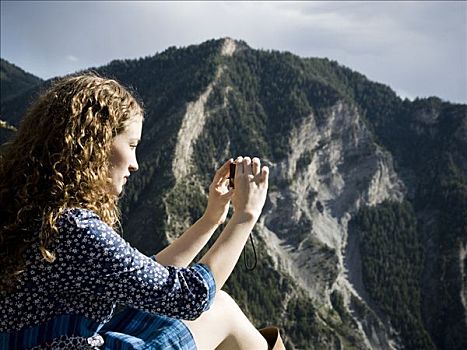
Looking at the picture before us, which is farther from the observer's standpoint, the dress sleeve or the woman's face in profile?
the woman's face in profile

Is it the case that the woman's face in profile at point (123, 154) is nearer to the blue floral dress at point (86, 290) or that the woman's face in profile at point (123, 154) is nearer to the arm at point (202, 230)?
the blue floral dress at point (86, 290)

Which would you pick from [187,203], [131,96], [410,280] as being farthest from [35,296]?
[410,280]

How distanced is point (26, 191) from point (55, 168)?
0.21m

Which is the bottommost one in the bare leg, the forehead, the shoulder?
the bare leg

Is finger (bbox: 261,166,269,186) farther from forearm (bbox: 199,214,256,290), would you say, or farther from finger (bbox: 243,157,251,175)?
forearm (bbox: 199,214,256,290)

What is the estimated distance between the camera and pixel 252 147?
6983 inches

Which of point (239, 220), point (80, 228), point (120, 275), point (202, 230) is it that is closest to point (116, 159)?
point (80, 228)

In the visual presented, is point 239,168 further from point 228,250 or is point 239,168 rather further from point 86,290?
point 86,290

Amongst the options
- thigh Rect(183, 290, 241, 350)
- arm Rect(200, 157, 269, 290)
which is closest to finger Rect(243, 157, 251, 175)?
arm Rect(200, 157, 269, 290)

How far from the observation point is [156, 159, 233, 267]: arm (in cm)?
445

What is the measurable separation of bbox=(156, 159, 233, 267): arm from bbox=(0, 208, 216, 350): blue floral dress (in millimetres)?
1125

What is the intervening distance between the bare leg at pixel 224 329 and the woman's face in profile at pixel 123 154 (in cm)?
108

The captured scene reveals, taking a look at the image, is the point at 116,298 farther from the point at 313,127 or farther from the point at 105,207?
the point at 313,127

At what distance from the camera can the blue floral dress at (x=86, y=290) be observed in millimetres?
2998
